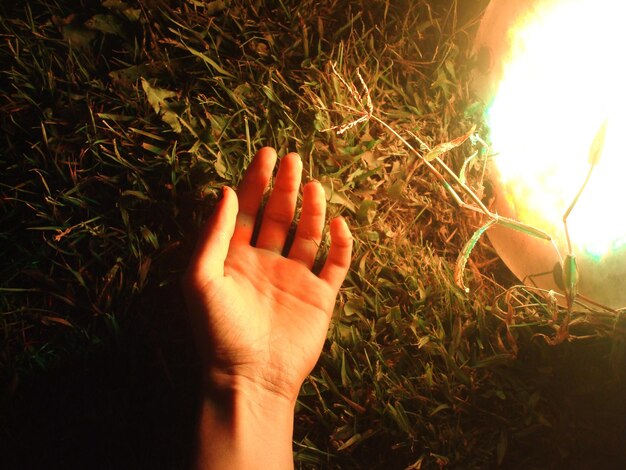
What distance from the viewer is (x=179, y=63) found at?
7.24 ft

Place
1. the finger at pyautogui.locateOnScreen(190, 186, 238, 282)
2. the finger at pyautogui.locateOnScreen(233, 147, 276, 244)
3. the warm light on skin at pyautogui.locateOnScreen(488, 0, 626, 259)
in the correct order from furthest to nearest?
the finger at pyautogui.locateOnScreen(233, 147, 276, 244)
the finger at pyautogui.locateOnScreen(190, 186, 238, 282)
the warm light on skin at pyautogui.locateOnScreen(488, 0, 626, 259)

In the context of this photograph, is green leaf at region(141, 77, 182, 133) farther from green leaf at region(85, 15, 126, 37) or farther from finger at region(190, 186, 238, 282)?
finger at region(190, 186, 238, 282)

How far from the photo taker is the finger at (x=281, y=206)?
2.02 meters

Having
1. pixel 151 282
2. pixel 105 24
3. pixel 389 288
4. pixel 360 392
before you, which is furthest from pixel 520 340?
pixel 105 24

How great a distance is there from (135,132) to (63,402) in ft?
4.06

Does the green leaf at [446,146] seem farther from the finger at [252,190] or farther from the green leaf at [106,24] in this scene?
the green leaf at [106,24]

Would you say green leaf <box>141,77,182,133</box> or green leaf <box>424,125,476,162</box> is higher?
green leaf <box>424,125,476,162</box>

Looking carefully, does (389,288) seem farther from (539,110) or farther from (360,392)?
(539,110)

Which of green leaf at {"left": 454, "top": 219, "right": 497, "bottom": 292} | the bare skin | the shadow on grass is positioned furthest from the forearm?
green leaf at {"left": 454, "top": 219, "right": 497, "bottom": 292}

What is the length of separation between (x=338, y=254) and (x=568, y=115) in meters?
1.06

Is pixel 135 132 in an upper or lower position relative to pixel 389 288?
upper

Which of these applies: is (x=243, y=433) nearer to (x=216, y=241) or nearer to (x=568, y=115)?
(x=216, y=241)

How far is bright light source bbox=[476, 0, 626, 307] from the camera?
1.50 m

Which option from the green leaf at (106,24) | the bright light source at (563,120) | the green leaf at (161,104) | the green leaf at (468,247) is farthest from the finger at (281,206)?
the green leaf at (106,24)
